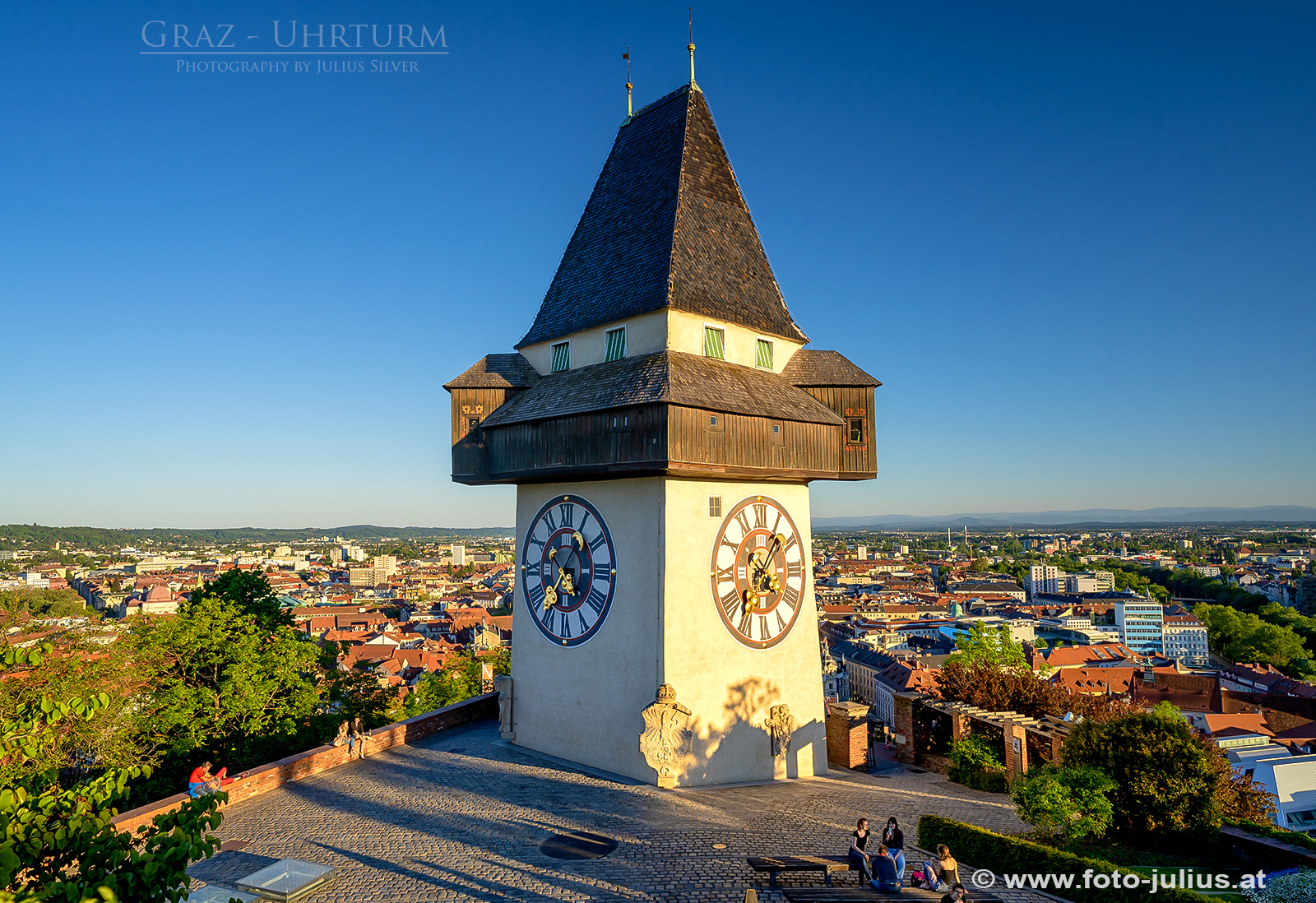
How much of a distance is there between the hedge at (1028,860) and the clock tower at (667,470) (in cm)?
422

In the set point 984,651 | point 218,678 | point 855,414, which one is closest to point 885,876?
point 855,414

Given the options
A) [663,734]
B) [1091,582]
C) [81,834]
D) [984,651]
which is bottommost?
[1091,582]

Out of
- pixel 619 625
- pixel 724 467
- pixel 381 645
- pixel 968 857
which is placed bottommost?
pixel 381 645

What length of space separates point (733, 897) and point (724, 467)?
7.20 metres

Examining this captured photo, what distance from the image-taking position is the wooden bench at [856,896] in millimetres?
9078

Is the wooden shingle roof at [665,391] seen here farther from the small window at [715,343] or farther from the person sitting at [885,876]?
the person sitting at [885,876]

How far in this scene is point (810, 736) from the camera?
16031 mm

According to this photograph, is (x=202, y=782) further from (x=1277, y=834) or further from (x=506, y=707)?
(x=1277, y=834)

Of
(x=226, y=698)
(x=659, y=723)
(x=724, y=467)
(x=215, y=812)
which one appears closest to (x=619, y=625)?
(x=659, y=723)

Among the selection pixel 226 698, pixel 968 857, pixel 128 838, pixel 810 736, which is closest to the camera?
pixel 128 838

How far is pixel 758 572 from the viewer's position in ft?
51.1

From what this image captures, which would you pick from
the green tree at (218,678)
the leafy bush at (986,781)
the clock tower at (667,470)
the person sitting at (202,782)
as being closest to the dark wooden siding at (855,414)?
the clock tower at (667,470)

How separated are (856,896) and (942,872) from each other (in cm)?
137

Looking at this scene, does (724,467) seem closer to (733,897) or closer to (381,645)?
(733,897)
